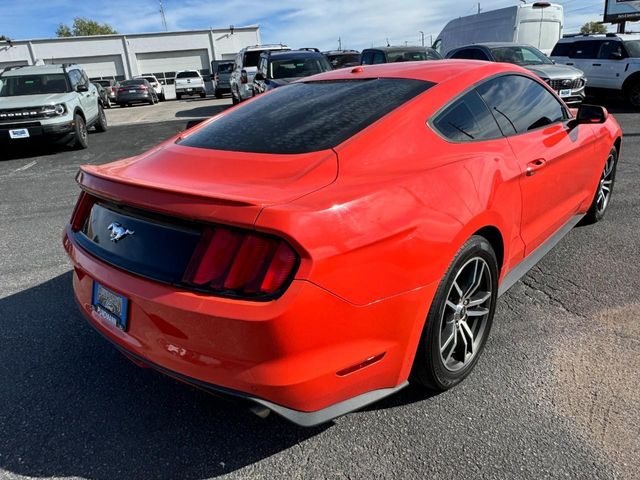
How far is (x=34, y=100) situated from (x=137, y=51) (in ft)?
120

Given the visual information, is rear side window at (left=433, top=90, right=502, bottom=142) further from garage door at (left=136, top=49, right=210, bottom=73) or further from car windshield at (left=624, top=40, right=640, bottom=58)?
garage door at (left=136, top=49, right=210, bottom=73)

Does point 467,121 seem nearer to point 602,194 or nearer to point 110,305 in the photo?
point 110,305

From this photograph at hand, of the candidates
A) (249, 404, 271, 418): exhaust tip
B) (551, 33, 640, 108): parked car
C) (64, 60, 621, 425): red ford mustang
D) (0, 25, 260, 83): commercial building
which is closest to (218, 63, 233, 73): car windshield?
(0, 25, 260, 83): commercial building

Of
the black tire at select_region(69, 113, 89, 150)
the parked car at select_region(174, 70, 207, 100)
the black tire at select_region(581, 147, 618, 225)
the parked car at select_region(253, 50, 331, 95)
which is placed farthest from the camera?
the parked car at select_region(174, 70, 207, 100)

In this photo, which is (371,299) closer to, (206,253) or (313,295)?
(313,295)

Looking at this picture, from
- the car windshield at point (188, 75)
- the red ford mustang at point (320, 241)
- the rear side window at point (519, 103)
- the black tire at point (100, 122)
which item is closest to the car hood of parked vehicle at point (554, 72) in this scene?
the rear side window at point (519, 103)

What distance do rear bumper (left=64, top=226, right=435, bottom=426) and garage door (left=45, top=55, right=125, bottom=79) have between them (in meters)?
46.3

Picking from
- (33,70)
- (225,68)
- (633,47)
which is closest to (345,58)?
(225,68)

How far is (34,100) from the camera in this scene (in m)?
9.81

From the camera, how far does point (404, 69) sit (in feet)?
9.55

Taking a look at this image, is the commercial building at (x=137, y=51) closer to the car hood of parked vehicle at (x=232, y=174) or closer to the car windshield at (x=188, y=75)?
the car windshield at (x=188, y=75)

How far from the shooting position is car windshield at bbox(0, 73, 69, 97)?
413 inches

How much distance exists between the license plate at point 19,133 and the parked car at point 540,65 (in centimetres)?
961

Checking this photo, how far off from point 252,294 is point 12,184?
761 cm
